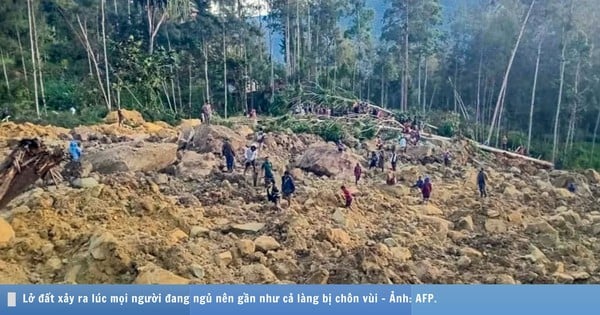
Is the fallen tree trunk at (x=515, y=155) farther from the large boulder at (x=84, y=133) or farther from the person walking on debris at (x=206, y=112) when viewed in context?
the large boulder at (x=84, y=133)

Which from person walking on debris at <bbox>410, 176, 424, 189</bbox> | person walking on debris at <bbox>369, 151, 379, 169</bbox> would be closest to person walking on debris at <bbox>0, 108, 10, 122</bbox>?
person walking on debris at <bbox>369, 151, 379, 169</bbox>

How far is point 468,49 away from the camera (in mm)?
2916

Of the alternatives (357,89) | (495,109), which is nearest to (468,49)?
(495,109)

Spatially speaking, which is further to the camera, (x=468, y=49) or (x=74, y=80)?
(x=468, y=49)

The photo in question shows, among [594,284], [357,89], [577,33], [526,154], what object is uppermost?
[577,33]

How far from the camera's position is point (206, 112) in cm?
282

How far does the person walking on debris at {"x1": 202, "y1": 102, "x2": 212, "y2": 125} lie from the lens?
282cm

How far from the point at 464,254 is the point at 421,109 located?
519 mm

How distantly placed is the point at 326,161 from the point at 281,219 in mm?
259

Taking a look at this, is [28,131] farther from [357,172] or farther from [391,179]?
[391,179]

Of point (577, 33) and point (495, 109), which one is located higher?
point (577, 33)

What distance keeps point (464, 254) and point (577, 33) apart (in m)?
0.87

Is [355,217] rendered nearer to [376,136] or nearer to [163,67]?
[376,136]

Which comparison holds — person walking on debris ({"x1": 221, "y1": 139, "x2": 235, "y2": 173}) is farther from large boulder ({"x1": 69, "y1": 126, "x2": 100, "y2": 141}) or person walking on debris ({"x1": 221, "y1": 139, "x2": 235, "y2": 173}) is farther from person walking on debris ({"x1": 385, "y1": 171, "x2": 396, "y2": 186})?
person walking on debris ({"x1": 385, "y1": 171, "x2": 396, "y2": 186})
